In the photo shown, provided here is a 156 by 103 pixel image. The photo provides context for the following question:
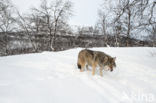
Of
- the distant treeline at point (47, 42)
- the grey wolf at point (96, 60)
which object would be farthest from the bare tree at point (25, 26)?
the grey wolf at point (96, 60)

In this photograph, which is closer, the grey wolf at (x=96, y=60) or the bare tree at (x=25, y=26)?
the grey wolf at (x=96, y=60)

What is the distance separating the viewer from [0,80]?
260 centimetres

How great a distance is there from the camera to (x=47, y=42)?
1809 centimetres

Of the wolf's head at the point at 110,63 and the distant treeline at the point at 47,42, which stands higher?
the distant treeline at the point at 47,42

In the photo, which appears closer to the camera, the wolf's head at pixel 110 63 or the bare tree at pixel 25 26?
the wolf's head at pixel 110 63

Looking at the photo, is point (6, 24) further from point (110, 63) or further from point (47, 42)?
point (110, 63)

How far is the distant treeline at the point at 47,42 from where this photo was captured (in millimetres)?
14656

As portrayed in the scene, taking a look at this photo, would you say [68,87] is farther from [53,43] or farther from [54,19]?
[54,19]

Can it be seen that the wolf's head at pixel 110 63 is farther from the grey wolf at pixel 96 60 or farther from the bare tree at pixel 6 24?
the bare tree at pixel 6 24

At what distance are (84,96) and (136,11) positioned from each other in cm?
442

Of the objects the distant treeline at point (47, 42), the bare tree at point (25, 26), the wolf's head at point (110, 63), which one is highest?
the bare tree at point (25, 26)

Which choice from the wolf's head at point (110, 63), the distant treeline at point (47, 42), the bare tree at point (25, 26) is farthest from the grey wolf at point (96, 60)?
the bare tree at point (25, 26)

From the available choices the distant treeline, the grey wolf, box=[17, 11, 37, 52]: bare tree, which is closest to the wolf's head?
the grey wolf

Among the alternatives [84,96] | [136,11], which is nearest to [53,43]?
[136,11]
